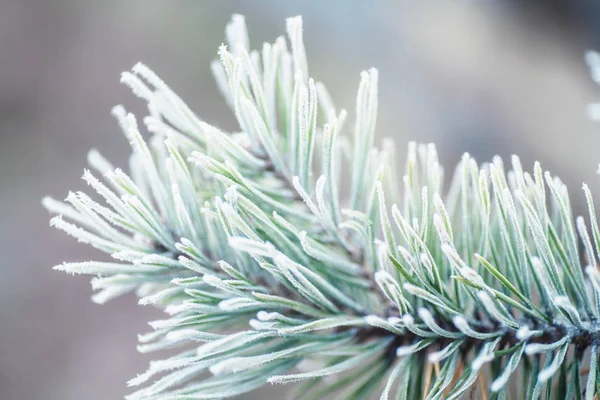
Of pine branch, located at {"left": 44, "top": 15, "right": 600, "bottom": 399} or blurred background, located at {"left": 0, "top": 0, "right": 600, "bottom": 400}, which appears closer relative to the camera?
pine branch, located at {"left": 44, "top": 15, "right": 600, "bottom": 399}

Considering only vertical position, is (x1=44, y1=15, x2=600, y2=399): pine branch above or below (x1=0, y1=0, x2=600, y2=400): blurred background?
below

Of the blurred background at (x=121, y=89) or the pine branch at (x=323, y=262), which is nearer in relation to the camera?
the pine branch at (x=323, y=262)

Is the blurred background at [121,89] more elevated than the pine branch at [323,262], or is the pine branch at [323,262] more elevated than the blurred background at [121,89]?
the blurred background at [121,89]

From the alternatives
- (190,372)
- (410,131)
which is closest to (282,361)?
(190,372)

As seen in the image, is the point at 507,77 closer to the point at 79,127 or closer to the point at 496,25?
the point at 496,25
